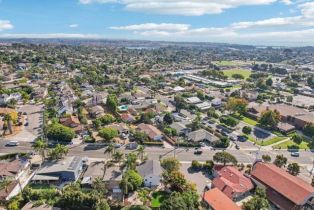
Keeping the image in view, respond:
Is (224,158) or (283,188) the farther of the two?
(224,158)

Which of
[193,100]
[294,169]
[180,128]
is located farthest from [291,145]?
[193,100]

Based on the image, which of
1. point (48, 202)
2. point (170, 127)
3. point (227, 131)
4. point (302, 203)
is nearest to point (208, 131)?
point (227, 131)

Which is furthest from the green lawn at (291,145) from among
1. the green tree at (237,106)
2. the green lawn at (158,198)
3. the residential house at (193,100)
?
the residential house at (193,100)

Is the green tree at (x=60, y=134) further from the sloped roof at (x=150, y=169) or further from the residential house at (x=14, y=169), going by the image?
the sloped roof at (x=150, y=169)

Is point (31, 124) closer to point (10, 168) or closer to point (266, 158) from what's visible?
point (10, 168)

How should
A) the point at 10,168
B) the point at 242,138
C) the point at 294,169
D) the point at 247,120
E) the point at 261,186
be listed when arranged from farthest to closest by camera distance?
1. the point at 247,120
2. the point at 242,138
3. the point at 294,169
4. the point at 10,168
5. the point at 261,186

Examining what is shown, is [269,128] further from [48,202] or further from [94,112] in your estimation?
[48,202]
